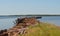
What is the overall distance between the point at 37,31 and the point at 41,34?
48 centimetres

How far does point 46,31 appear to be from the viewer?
8.91 metres

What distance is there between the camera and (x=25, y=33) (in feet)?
28.4

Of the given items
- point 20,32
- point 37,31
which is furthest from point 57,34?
point 20,32

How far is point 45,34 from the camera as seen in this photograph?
8562 mm

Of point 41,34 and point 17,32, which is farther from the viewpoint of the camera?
point 17,32

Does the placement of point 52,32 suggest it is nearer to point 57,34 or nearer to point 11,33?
point 57,34

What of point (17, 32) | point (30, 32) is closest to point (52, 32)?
point (30, 32)

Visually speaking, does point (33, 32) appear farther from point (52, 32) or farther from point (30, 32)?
point (52, 32)

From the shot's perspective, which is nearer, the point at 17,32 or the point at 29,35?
the point at 29,35

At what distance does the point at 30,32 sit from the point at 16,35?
626mm

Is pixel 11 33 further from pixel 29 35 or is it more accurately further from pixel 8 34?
pixel 29 35

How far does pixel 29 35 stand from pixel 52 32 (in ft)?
3.06

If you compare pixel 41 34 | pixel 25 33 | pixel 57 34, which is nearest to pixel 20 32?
pixel 25 33

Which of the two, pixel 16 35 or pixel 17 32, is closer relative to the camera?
pixel 16 35
